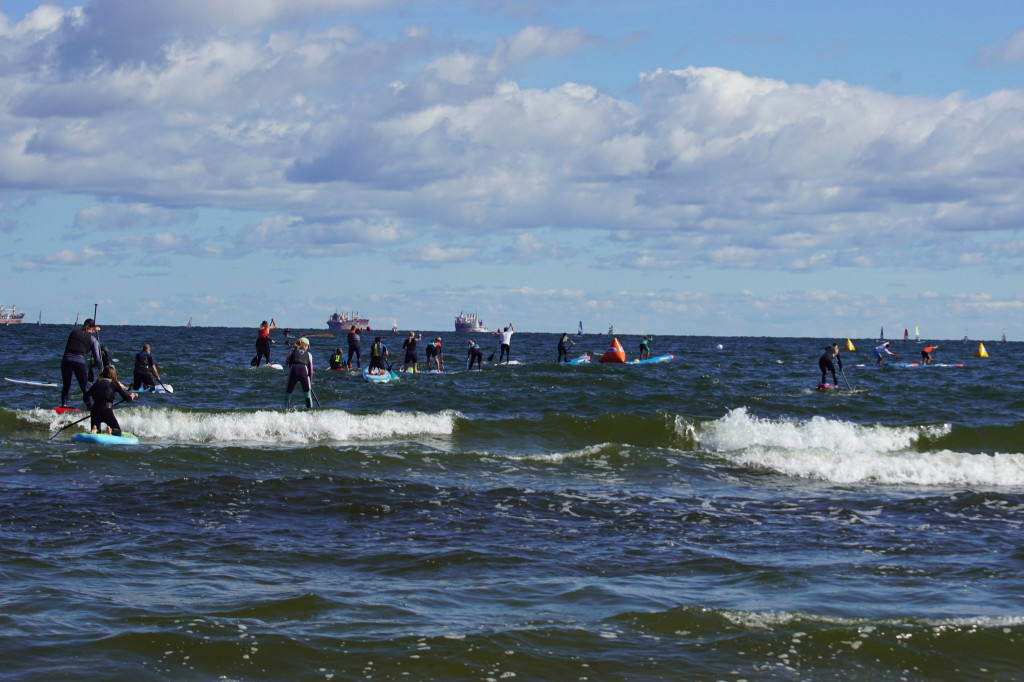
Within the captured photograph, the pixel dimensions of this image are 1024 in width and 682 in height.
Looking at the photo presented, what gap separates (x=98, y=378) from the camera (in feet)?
52.5

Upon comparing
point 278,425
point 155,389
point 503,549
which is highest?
point 155,389

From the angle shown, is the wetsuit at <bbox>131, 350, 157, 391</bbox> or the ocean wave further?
the wetsuit at <bbox>131, 350, 157, 391</bbox>

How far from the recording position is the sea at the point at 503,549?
7.06m

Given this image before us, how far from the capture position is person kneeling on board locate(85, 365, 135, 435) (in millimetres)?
16109

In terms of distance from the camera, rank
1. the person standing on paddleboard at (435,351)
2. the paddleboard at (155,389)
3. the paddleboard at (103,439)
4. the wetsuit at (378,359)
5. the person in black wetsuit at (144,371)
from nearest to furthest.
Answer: the paddleboard at (103,439) < the person in black wetsuit at (144,371) < the paddleboard at (155,389) < the wetsuit at (378,359) < the person standing on paddleboard at (435,351)

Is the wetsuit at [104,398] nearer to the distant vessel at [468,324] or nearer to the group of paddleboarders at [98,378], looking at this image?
the group of paddleboarders at [98,378]

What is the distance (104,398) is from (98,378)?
0.46m

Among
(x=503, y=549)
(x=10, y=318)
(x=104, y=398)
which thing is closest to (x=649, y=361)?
(x=104, y=398)

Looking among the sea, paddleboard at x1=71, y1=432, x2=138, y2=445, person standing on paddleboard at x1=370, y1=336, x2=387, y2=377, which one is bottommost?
the sea

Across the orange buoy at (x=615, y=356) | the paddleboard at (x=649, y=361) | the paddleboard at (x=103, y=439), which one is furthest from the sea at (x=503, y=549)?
the paddleboard at (x=649, y=361)

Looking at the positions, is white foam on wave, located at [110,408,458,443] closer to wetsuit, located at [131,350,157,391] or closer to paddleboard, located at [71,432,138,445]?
paddleboard, located at [71,432,138,445]

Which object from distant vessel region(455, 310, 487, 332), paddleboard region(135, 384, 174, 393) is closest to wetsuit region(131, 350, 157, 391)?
paddleboard region(135, 384, 174, 393)

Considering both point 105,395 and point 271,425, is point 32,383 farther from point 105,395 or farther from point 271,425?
point 105,395

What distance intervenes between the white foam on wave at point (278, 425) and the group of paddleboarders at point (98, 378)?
91cm
